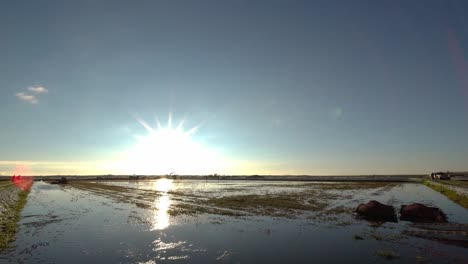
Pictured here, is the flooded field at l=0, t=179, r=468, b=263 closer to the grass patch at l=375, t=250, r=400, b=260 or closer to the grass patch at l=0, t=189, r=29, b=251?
the grass patch at l=375, t=250, r=400, b=260

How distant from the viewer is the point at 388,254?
20.5 m

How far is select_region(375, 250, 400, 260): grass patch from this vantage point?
66.1 feet

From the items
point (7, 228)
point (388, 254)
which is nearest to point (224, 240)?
point (388, 254)

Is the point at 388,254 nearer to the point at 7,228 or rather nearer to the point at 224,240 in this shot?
the point at 224,240

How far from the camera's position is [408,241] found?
957 inches

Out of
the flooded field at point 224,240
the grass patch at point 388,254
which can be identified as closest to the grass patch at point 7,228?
the flooded field at point 224,240

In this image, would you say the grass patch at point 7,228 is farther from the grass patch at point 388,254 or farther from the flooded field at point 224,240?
the grass patch at point 388,254

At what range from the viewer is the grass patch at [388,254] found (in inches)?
793

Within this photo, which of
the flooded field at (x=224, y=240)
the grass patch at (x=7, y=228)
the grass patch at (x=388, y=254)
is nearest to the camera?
the grass patch at (x=388, y=254)

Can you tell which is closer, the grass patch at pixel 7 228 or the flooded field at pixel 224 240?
the flooded field at pixel 224 240

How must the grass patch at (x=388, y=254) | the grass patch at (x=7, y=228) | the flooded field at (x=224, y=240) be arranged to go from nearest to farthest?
the grass patch at (x=388, y=254) → the flooded field at (x=224, y=240) → the grass patch at (x=7, y=228)

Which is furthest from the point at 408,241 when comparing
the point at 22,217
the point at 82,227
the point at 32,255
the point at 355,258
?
the point at 22,217

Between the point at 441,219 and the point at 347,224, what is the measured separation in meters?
9.20

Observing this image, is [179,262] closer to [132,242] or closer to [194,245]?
[194,245]
